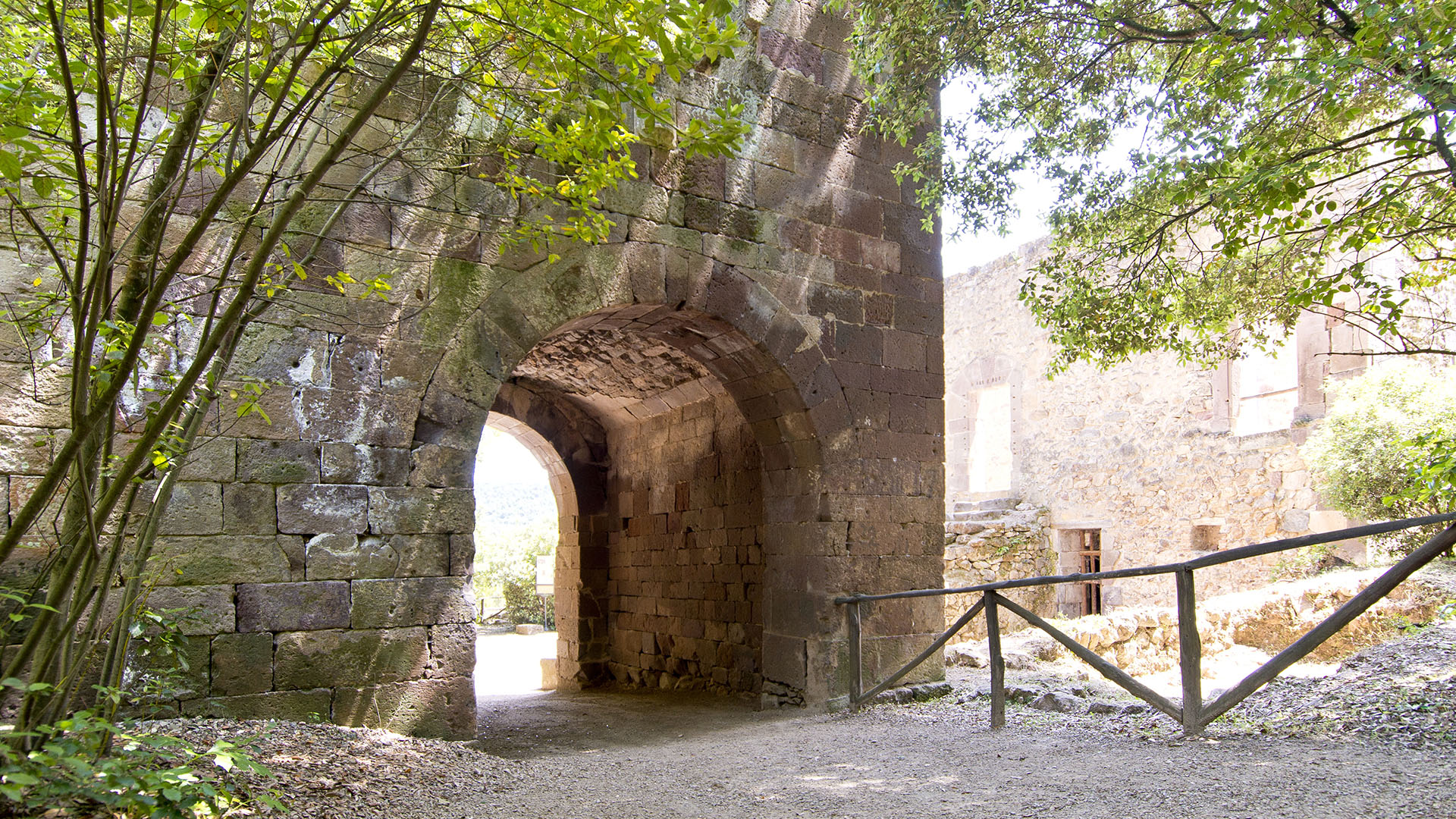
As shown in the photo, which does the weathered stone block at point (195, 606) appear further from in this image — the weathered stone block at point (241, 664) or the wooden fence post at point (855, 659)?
the wooden fence post at point (855, 659)

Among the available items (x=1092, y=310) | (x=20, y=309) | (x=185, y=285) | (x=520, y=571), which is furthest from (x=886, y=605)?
(x=520, y=571)

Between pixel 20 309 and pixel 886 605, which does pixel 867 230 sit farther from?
pixel 20 309

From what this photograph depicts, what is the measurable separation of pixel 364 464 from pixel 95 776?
215 centimetres

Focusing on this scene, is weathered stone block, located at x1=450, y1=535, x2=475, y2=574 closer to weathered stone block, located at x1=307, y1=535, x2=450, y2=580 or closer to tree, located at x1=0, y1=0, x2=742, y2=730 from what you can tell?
weathered stone block, located at x1=307, y1=535, x2=450, y2=580

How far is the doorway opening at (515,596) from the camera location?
9.81 meters

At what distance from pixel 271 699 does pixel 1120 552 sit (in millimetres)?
11301

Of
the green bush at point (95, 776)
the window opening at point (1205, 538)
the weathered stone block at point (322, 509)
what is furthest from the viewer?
the window opening at point (1205, 538)

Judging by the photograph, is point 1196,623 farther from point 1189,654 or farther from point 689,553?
point 689,553

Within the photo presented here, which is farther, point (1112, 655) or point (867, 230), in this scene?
point (1112, 655)

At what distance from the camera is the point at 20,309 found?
3.89m

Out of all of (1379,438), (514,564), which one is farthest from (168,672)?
(514,564)

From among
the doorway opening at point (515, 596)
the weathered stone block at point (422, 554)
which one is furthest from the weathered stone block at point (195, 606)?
the doorway opening at point (515, 596)

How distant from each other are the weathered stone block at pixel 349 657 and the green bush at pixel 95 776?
1411mm

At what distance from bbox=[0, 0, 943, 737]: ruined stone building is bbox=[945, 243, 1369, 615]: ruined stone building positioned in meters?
5.15
